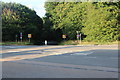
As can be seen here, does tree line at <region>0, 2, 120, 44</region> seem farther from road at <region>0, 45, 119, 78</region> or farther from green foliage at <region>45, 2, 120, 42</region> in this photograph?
road at <region>0, 45, 119, 78</region>

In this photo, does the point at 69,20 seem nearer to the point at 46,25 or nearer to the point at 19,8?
the point at 46,25

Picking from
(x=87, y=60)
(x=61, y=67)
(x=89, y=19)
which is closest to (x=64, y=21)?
(x=89, y=19)

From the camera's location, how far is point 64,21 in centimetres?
4609

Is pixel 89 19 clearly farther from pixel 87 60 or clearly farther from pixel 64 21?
pixel 87 60

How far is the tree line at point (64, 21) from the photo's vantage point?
38219mm

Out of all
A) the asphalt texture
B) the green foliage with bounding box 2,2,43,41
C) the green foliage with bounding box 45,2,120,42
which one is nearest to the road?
the asphalt texture

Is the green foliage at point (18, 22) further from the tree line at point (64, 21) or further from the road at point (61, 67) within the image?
the road at point (61, 67)

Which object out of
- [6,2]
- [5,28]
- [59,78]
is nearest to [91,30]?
[5,28]

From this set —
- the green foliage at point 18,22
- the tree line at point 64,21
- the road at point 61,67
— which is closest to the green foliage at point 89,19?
the tree line at point 64,21

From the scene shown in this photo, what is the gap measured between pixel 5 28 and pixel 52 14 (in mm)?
14535

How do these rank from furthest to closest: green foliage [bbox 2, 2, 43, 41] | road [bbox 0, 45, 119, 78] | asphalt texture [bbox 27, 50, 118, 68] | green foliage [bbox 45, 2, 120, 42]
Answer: green foliage [bbox 2, 2, 43, 41]
green foliage [bbox 45, 2, 120, 42]
asphalt texture [bbox 27, 50, 118, 68]
road [bbox 0, 45, 119, 78]

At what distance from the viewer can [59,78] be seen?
7.10 metres

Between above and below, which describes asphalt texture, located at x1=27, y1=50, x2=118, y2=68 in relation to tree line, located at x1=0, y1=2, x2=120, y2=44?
below

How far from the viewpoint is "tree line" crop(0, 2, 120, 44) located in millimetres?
38219
